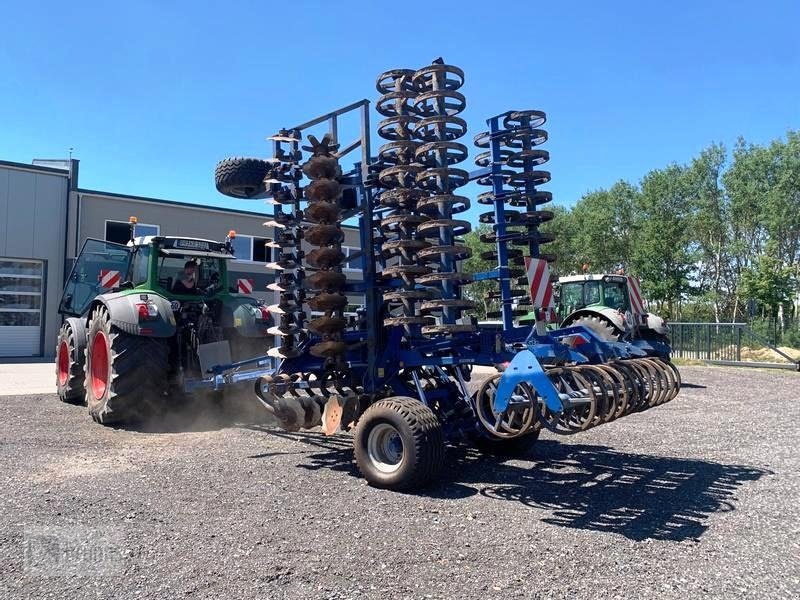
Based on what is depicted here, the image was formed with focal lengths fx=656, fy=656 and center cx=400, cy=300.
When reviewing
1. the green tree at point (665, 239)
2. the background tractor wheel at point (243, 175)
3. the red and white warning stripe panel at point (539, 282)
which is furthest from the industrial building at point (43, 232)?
the green tree at point (665, 239)

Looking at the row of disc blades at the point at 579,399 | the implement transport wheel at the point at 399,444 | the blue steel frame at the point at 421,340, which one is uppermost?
the blue steel frame at the point at 421,340

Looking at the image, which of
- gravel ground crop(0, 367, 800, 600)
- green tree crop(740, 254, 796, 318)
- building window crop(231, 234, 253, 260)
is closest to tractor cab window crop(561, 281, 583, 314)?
gravel ground crop(0, 367, 800, 600)

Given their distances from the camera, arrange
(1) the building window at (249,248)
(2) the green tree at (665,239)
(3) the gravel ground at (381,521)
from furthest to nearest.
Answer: (2) the green tree at (665,239), (1) the building window at (249,248), (3) the gravel ground at (381,521)

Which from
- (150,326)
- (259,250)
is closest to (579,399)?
(150,326)

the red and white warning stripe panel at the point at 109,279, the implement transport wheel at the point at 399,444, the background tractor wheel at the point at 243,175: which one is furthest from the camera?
the red and white warning stripe panel at the point at 109,279

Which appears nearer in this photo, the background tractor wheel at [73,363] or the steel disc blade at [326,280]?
the steel disc blade at [326,280]

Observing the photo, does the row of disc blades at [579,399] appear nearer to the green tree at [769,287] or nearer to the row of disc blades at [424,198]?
the row of disc blades at [424,198]

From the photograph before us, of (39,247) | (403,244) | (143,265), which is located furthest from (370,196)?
(39,247)

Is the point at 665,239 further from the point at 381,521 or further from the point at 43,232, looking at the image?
the point at 381,521

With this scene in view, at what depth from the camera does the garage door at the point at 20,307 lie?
63.2ft

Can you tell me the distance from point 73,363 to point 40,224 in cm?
1242

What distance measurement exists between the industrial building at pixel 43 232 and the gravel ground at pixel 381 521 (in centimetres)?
1306

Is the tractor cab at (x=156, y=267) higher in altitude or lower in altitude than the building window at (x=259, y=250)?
lower

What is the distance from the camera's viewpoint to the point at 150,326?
24.6 feet
